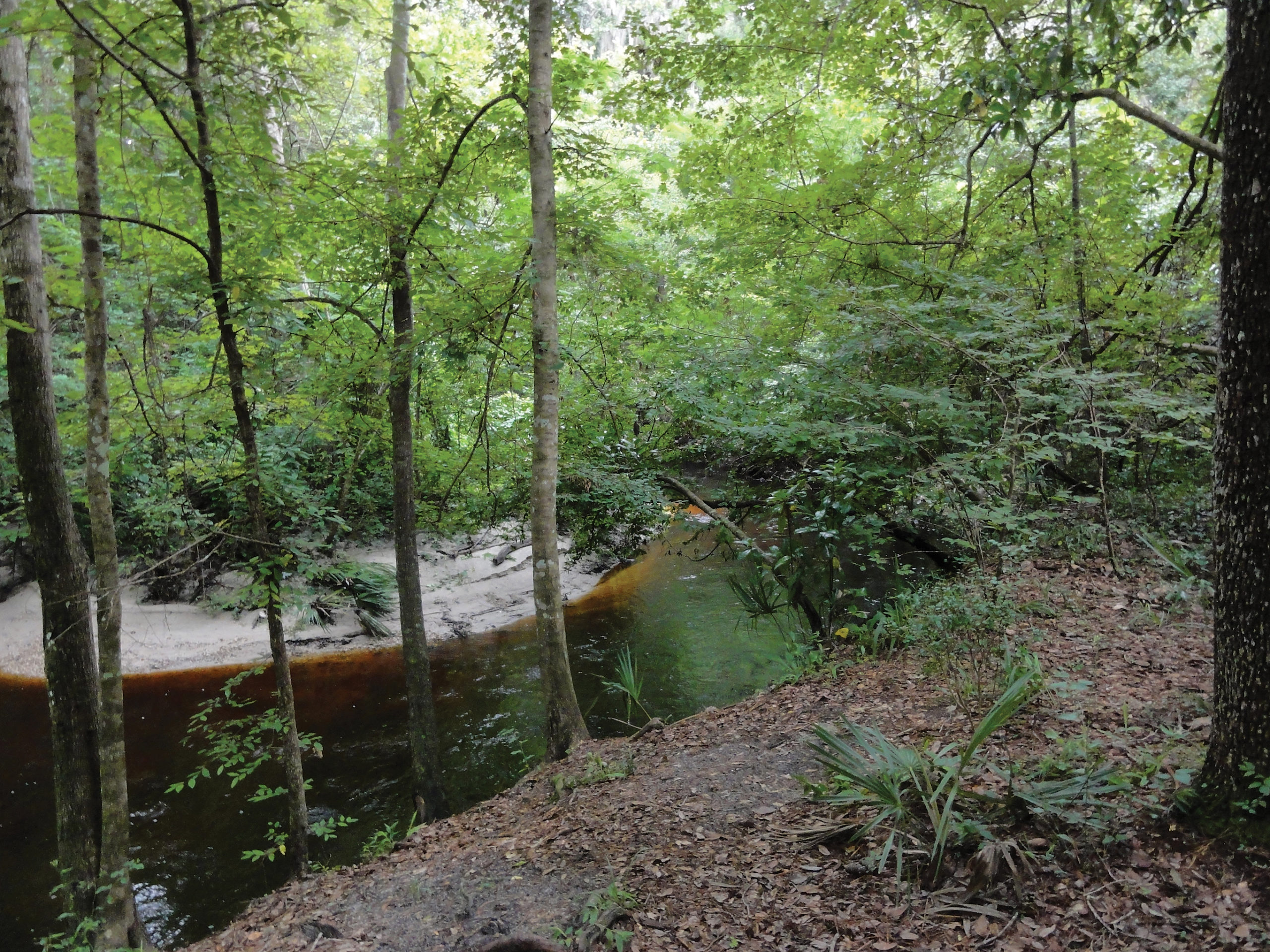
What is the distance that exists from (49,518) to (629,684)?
479 centimetres

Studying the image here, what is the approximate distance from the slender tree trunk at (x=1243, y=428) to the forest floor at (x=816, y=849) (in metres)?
0.39

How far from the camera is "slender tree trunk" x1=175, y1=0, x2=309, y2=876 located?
15.9 ft

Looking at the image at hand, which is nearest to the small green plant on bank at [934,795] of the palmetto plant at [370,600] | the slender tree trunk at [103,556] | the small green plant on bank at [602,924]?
the small green plant on bank at [602,924]

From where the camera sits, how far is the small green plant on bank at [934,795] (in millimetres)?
3170

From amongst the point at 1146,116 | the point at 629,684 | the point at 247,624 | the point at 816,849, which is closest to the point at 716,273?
the point at 1146,116

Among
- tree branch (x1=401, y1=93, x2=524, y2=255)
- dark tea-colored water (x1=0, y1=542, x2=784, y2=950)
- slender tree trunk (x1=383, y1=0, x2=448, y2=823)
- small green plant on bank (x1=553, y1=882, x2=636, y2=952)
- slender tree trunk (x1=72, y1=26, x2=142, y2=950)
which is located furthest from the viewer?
slender tree trunk (x1=383, y1=0, x2=448, y2=823)

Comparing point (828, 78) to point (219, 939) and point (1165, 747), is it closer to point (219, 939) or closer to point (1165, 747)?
point (1165, 747)

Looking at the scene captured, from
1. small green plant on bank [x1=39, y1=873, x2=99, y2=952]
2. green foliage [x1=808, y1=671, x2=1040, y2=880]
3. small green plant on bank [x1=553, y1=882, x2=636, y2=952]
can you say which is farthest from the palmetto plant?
green foliage [x1=808, y1=671, x2=1040, y2=880]

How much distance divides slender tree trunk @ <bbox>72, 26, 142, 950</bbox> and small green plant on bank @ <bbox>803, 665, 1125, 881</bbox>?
4.58m

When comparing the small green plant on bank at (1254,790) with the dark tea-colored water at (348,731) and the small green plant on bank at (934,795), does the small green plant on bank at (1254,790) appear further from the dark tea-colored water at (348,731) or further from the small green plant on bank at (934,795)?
the dark tea-colored water at (348,731)

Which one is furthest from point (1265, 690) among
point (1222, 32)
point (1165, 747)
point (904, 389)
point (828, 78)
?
point (1222, 32)

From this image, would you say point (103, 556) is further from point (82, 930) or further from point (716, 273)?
point (716, 273)

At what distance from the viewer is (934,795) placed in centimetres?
325

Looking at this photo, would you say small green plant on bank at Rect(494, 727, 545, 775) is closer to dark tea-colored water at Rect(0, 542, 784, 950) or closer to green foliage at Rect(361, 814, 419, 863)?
dark tea-colored water at Rect(0, 542, 784, 950)
